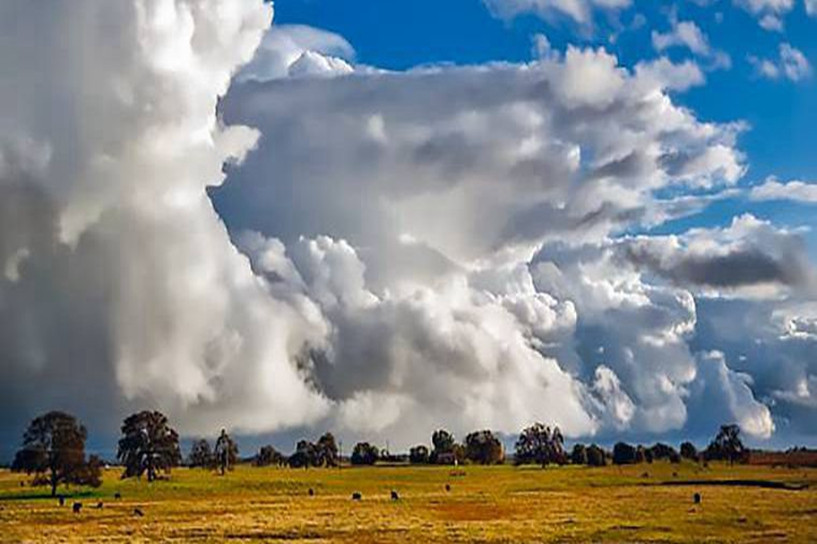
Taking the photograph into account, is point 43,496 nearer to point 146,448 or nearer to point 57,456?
point 57,456

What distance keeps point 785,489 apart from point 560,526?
7119 cm

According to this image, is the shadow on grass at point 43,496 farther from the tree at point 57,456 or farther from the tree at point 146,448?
the tree at point 146,448

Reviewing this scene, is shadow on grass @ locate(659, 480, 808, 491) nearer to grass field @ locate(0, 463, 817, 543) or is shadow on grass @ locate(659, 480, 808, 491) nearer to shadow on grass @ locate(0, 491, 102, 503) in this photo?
grass field @ locate(0, 463, 817, 543)

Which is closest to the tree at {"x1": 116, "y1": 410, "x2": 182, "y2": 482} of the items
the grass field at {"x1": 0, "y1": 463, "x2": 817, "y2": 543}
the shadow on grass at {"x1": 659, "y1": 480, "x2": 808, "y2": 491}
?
the grass field at {"x1": 0, "y1": 463, "x2": 817, "y2": 543}

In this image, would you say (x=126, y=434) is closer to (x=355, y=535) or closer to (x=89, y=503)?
(x=89, y=503)

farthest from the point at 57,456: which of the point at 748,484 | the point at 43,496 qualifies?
the point at 748,484

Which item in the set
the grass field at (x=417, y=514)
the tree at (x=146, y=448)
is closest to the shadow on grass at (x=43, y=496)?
the grass field at (x=417, y=514)

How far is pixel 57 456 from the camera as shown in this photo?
141 m

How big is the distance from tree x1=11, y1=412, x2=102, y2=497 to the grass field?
2.96 meters

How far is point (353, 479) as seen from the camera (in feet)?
582

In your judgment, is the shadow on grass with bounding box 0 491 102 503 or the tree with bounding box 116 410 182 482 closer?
the shadow on grass with bounding box 0 491 102 503

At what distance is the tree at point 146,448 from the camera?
17500cm

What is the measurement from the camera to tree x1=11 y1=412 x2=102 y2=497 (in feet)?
460

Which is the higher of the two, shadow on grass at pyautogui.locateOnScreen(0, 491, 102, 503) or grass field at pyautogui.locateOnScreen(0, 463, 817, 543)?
shadow on grass at pyautogui.locateOnScreen(0, 491, 102, 503)
